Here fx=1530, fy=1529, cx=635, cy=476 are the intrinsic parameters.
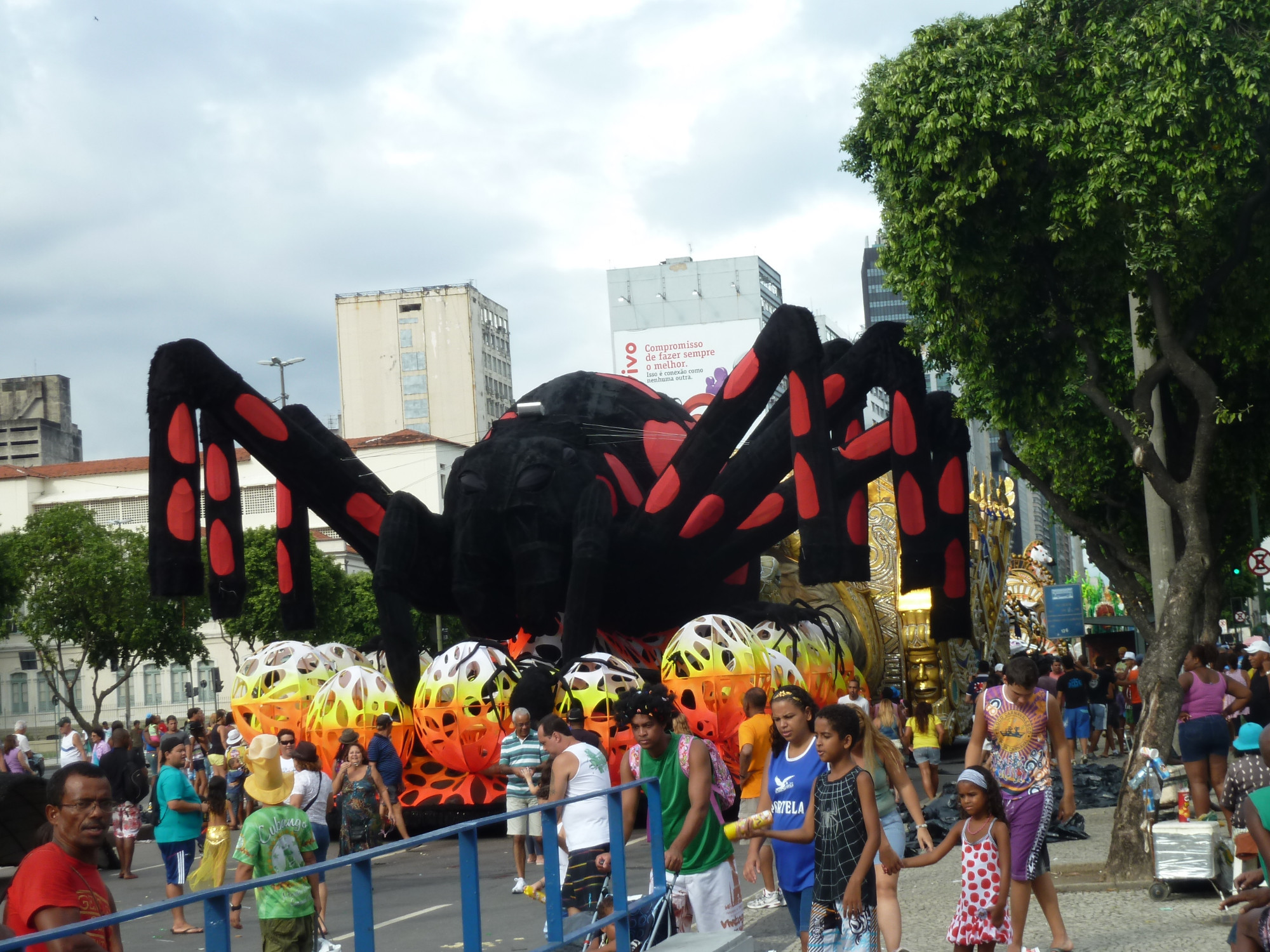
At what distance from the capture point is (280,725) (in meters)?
17.7

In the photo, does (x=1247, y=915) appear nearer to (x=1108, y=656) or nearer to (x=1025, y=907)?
(x=1025, y=907)

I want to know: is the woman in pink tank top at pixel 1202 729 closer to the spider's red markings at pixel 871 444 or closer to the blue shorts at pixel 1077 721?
the spider's red markings at pixel 871 444

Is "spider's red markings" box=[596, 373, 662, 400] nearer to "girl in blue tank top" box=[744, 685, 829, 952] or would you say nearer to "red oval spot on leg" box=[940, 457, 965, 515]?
"red oval spot on leg" box=[940, 457, 965, 515]

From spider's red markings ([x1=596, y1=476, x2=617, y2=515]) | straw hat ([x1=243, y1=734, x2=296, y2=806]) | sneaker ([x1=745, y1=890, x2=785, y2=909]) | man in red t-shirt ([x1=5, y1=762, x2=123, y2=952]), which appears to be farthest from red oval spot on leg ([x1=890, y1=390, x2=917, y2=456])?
man in red t-shirt ([x1=5, y1=762, x2=123, y2=952])

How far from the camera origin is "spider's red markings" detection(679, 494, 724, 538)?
659 inches

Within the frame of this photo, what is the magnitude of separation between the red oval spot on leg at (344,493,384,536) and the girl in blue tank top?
11.1 meters

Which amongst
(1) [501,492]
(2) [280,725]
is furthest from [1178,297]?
(2) [280,725]

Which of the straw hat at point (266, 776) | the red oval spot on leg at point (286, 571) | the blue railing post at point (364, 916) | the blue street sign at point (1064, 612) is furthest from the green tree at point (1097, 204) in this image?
the blue street sign at point (1064, 612)

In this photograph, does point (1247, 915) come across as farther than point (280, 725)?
No

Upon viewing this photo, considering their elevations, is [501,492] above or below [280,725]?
above

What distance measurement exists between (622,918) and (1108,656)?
35315 millimetres

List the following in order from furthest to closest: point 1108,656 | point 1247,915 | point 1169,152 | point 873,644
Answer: point 1108,656 → point 873,644 → point 1169,152 → point 1247,915

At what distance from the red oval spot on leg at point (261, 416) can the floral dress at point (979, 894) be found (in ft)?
38.5

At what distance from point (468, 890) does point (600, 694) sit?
31.2ft
